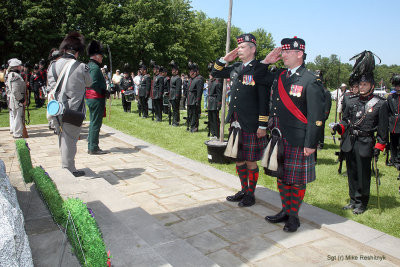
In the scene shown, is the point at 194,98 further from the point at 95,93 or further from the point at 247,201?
the point at 247,201

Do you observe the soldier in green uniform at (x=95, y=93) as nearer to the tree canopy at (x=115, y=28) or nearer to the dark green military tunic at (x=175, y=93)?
the dark green military tunic at (x=175, y=93)

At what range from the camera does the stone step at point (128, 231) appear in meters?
2.59

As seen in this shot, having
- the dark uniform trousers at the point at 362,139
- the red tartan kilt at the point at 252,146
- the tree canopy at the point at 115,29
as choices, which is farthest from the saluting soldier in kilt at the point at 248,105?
the tree canopy at the point at 115,29

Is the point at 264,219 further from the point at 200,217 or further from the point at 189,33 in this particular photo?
the point at 189,33

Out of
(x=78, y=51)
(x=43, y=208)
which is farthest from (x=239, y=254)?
(x=78, y=51)

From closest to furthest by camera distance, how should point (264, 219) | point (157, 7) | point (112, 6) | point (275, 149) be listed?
point (275, 149) < point (264, 219) < point (112, 6) < point (157, 7)

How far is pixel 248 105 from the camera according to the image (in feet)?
14.1

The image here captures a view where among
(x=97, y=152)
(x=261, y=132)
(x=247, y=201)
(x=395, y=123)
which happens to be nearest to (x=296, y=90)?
(x=261, y=132)

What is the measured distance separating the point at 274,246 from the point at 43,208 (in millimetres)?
2439

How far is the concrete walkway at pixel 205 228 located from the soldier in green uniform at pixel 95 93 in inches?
64.3

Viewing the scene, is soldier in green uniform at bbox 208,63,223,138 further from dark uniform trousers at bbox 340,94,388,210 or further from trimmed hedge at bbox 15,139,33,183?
trimmed hedge at bbox 15,139,33,183

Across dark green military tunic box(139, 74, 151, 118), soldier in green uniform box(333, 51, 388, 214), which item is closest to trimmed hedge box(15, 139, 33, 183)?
soldier in green uniform box(333, 51, 388, 214)

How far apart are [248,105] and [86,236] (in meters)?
2.87

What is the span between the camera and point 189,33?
46.0 m
